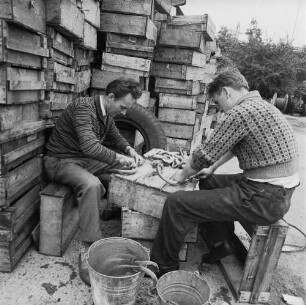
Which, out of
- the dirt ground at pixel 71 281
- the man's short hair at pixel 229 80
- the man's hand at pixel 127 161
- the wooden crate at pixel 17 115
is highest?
the man's short hair at pixel 229 80

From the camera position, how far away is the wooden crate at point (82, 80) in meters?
4.09

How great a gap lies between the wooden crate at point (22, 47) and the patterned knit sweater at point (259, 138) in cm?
180

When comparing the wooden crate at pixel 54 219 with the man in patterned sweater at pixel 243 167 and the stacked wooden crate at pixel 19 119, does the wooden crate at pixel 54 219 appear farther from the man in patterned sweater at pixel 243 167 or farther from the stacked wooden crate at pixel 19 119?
the man in patterned sweater at pixel 243 167

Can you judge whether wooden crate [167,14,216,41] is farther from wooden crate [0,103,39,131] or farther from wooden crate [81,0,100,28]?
wooden crate [0,103,39,131]

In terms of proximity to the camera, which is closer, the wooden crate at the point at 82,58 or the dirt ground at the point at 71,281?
the dirt ground at the point at 71,281

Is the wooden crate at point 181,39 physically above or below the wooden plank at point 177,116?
above

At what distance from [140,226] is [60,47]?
2146 mm

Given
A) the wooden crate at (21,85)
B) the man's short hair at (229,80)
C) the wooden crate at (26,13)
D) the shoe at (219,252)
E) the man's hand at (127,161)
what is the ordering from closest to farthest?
the wooden crate at (26,13) < the wooden crate at (21,85) < the man's short hair at (229,80) < the shoe at (219,252) < the man's hand at (127,161)

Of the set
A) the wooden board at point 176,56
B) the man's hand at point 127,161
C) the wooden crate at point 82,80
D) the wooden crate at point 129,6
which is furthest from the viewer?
the wooden board at point 176,56

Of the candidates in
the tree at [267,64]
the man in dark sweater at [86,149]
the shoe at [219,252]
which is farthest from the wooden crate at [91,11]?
the tree at [267,64]

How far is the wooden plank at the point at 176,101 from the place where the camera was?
5812mm

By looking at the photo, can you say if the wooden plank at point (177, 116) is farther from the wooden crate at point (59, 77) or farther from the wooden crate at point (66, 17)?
the wooden crate at point (66, 17)

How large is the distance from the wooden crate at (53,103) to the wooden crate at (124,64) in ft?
3.74

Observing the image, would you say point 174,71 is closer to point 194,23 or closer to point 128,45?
point 194,23
